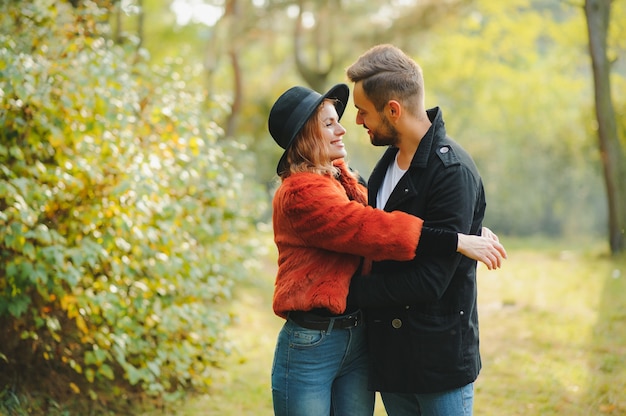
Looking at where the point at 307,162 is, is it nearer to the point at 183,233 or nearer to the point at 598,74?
the point at 183,233

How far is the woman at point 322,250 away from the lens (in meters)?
2.46

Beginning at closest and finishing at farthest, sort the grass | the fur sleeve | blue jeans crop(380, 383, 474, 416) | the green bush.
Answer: the fur sleeve → blue jeans crop(380, 383, 474, 416) → the green bush → the grass

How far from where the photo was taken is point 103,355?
4.21 metres

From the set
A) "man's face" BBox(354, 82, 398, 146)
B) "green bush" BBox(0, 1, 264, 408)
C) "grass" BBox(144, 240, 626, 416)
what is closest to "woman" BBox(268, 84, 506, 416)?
"man's face" BBox(354, 82, 398, 146)

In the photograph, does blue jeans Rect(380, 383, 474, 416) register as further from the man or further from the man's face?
the man's face

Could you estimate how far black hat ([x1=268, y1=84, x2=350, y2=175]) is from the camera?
263 centimetres

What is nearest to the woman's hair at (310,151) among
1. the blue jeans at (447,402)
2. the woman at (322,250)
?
the woman at (322,250)

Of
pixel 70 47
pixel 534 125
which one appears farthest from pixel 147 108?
pixel 534 125

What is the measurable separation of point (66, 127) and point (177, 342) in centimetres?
173

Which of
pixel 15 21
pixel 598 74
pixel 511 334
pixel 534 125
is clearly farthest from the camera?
pixel 534 125

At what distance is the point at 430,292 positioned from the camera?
97.3 inches

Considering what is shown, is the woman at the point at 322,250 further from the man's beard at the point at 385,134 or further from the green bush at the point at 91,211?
the green bush at the point at 91,211

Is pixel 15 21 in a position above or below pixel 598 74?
below

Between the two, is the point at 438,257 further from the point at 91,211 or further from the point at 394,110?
the point at 91,211
